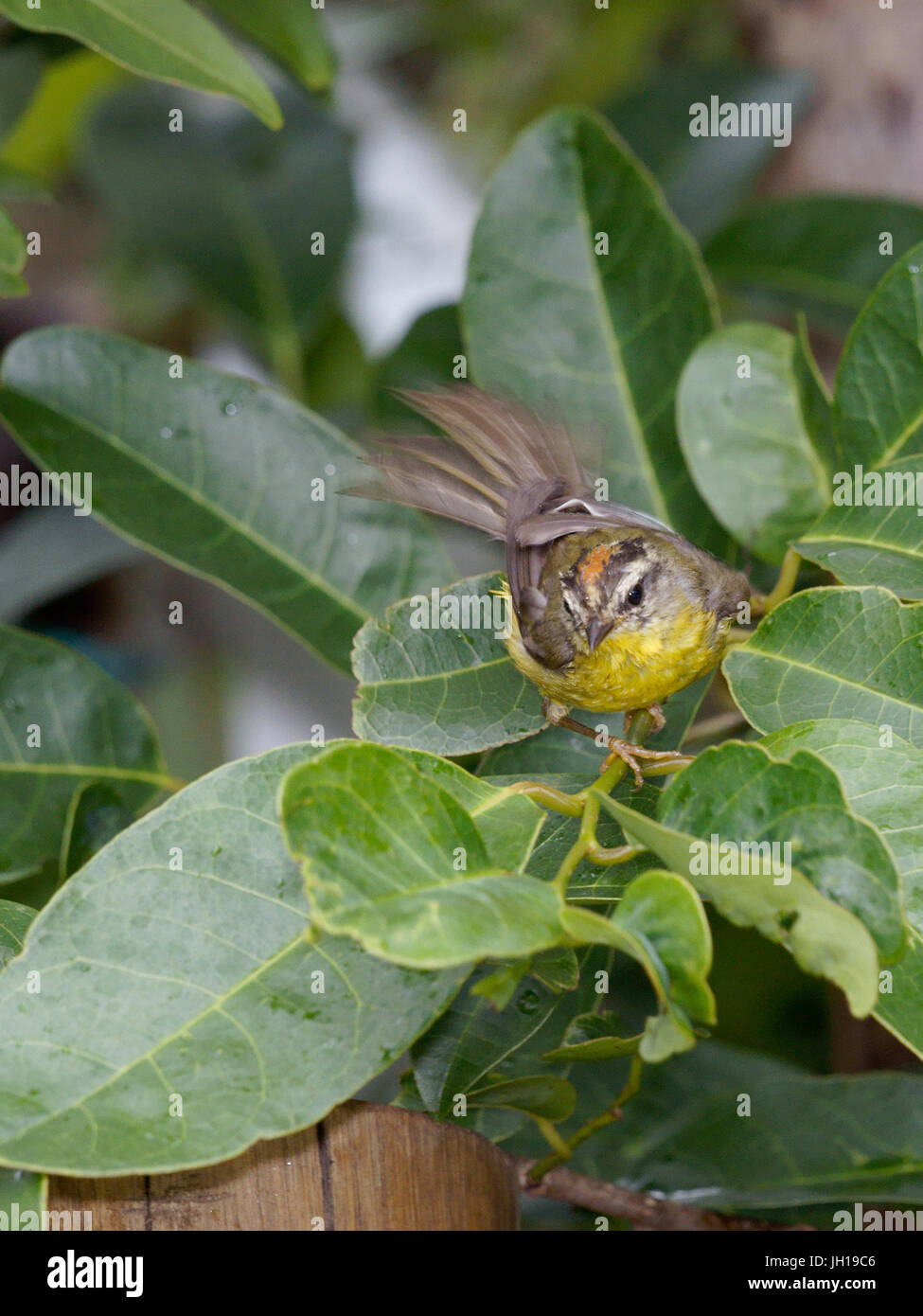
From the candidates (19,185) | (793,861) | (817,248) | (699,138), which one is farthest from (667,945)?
(699,138)

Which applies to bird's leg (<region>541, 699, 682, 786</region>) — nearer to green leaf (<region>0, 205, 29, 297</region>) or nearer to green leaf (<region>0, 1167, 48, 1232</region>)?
green leaf (<region>0, 1167, 48, 1232</region>)

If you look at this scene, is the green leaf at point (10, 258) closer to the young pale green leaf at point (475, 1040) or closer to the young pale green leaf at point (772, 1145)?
the young pale green leaf at point (475, 1040)

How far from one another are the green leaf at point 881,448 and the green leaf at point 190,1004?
23.6 inches

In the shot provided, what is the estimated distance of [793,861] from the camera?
73cm

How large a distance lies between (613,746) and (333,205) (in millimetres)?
1565

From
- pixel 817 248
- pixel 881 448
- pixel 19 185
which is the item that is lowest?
pixel 881 448

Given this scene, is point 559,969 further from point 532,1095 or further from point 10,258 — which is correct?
point 10,258

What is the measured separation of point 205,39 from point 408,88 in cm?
290

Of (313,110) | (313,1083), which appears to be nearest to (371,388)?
(313,110)

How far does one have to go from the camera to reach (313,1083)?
754mm

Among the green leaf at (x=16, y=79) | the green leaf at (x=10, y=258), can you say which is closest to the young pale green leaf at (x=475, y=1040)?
the green leaf at (x=10, y=258)

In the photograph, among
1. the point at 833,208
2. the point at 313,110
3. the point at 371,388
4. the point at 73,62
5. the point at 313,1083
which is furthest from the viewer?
the point at 73,62

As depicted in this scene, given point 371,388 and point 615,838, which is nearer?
point 615,838
